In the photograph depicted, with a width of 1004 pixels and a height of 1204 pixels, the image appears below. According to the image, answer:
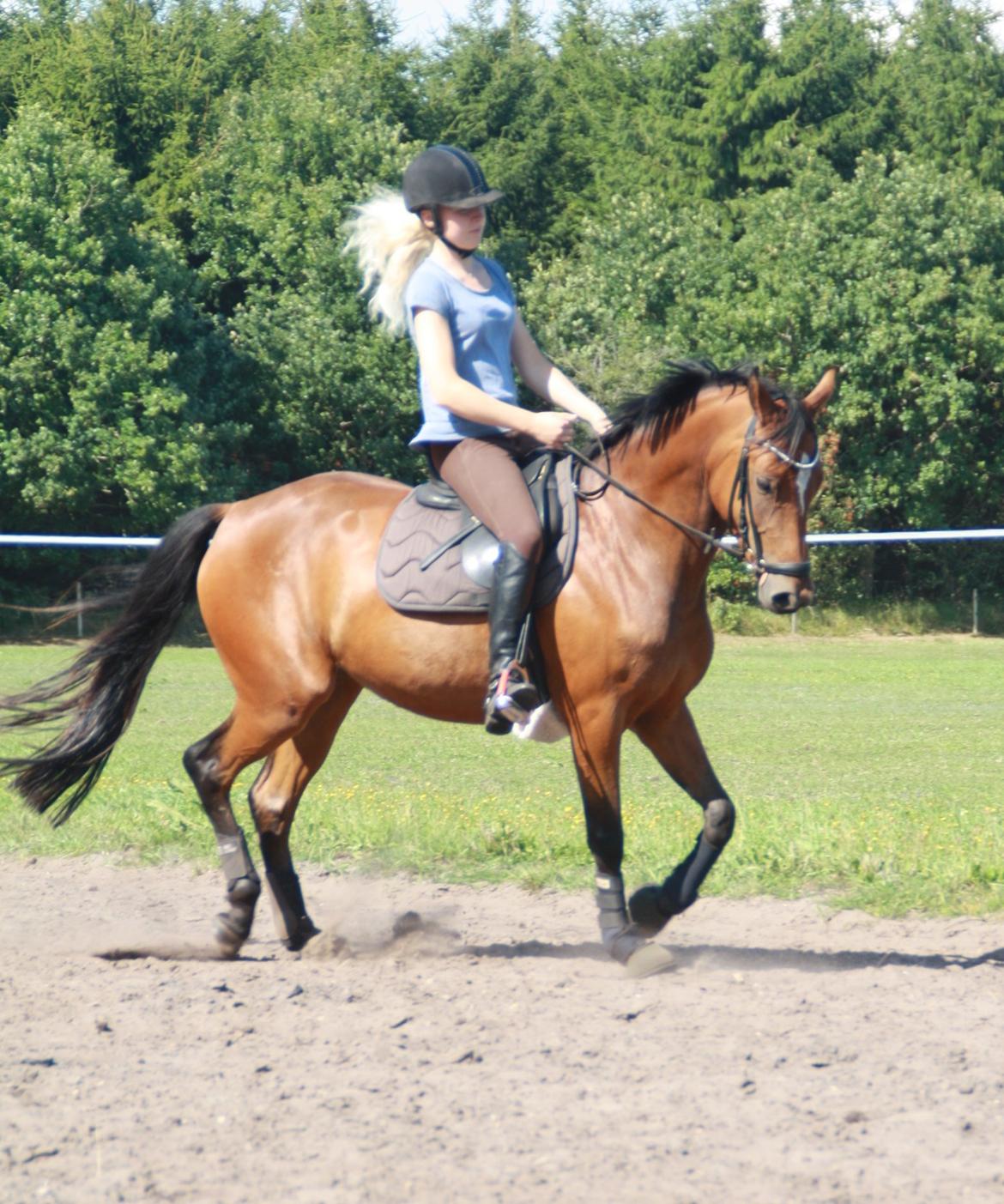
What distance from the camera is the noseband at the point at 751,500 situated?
564cm

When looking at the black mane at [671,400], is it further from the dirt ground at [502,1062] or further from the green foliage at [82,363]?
the green foliage at [82,363]

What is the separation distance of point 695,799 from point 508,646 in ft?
3.44

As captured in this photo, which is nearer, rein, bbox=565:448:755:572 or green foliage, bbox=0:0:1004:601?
rein, bbox=565:448:755:572

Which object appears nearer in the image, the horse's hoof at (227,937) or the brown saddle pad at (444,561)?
the brown saddle pad at (444,561)

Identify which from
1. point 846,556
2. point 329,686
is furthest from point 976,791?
point 846,556

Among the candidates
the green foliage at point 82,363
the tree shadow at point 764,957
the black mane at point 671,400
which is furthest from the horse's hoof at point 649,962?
the green foliage at point 82,363

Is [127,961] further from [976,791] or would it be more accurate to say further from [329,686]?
[976,791]

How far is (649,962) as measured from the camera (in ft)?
19.0

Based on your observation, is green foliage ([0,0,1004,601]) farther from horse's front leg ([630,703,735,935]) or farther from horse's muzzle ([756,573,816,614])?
horse's muzzle ([756,573,816,614])

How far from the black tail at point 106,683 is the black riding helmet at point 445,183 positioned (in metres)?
1.82

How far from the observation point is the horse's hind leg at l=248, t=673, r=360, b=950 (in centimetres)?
662

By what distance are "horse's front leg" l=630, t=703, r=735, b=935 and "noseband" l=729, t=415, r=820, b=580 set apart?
2.60ft

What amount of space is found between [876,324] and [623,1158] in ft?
122

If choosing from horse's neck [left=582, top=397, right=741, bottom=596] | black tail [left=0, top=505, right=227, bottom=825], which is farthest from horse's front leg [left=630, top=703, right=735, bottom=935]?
black tail [left=0, top=505, right=227, bottom=825]
